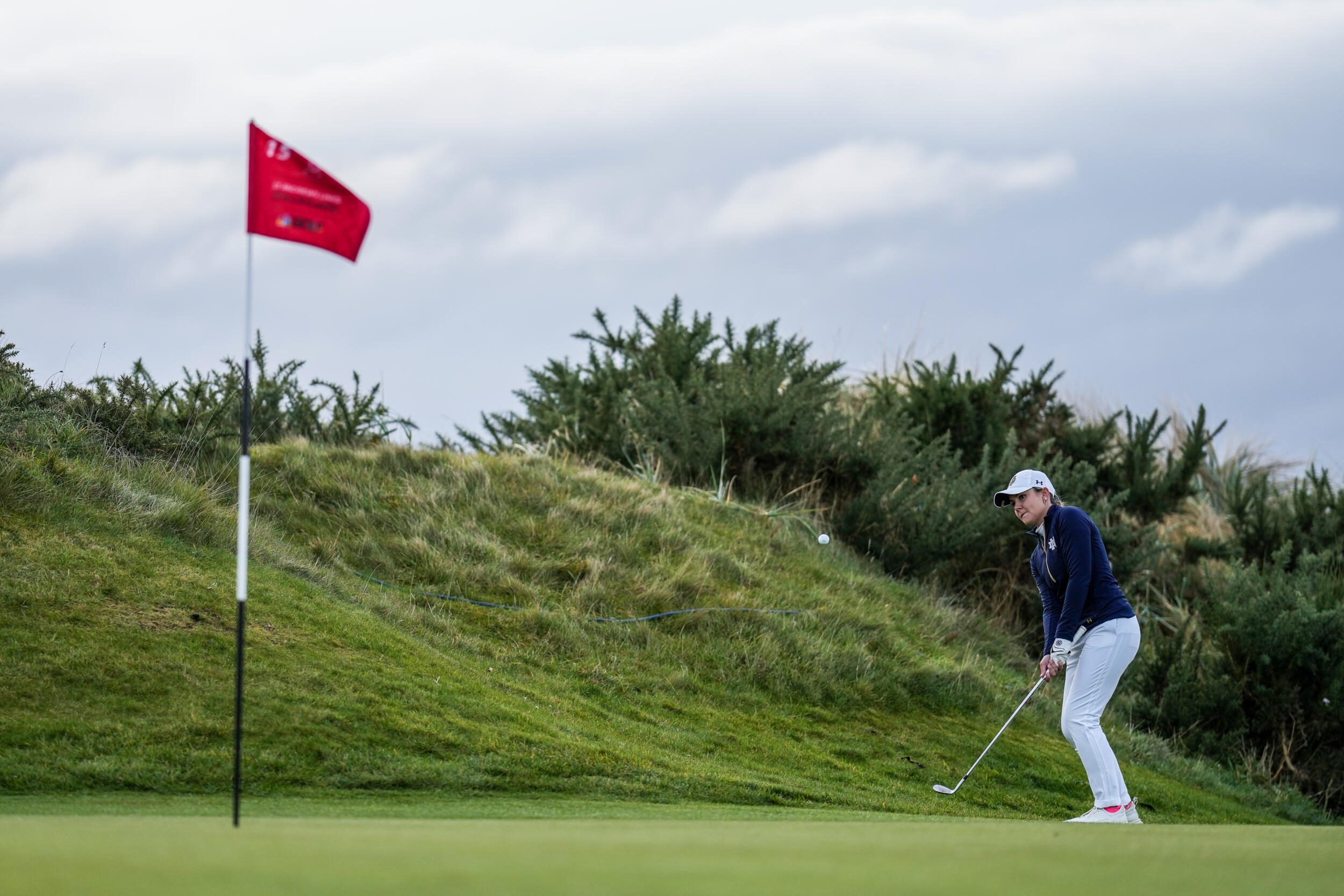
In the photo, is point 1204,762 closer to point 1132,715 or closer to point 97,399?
point 1132,715

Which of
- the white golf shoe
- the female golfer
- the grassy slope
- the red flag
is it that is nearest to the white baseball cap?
the female golfer

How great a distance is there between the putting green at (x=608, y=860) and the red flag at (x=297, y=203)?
10.1ft

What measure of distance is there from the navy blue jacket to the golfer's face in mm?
66

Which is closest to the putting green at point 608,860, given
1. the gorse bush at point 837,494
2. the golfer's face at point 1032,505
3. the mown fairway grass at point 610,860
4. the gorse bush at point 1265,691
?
the mown fairway grass at point 610,860

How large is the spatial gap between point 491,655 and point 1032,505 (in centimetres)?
578

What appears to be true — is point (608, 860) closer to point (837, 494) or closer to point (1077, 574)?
point (1077, 574)

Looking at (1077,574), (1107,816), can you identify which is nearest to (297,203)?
(1077,574)

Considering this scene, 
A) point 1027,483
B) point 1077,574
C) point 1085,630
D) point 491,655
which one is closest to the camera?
point 1077,574

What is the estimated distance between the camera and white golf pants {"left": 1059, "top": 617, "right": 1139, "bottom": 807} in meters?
9.10

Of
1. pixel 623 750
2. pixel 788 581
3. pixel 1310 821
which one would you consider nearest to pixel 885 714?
pixel 788 581

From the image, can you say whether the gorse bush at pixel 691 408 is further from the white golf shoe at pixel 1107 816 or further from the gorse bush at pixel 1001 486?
the white golf shoe at pixel 1107 816

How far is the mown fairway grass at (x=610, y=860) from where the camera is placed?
143 inches

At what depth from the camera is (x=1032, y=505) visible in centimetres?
964

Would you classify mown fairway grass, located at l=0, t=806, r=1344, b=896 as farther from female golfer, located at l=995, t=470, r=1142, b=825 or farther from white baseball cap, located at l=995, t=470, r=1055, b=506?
white baseball cap, located at l=995, t=470, r=1055, b=506
